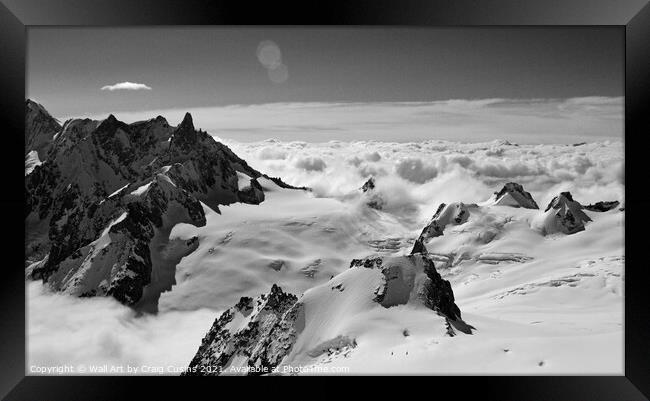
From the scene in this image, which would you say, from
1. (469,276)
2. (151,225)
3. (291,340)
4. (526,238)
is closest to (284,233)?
(151,225)

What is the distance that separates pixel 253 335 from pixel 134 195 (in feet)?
429

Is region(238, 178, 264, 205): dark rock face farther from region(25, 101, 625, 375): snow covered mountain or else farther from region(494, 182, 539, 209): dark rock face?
region(494, 182, 539, 209): dark rock face

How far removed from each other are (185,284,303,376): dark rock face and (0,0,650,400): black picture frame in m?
5.39

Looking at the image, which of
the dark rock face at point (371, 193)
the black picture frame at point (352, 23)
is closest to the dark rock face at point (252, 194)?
the dark rock face at point (371, 193)

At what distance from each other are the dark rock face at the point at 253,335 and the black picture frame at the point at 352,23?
17.7 ft

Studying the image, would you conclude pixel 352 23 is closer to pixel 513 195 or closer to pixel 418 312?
pixel 418 312

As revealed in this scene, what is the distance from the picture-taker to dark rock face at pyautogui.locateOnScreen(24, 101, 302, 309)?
377 feet

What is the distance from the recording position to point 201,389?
10.6m

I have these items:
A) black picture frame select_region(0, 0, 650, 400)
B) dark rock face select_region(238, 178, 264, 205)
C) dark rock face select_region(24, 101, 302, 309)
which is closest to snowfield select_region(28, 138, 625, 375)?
black picture frame select_region(0, 0, 650, 400)

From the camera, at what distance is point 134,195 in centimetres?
14812

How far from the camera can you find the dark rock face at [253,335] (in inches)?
750

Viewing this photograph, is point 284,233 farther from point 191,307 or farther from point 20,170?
point 20,170

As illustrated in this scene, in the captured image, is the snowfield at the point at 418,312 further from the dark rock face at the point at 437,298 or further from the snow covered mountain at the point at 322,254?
the dark rock face at the point at 437,298

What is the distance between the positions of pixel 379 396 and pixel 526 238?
4812 inches
